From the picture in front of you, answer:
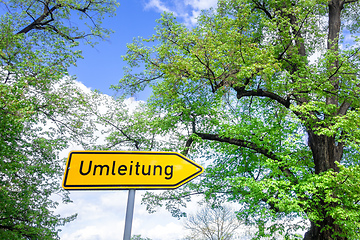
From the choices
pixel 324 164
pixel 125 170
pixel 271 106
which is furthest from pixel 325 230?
pixel 125 170

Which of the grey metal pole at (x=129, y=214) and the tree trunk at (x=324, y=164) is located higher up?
the tree trunk at (x=324, y=164)

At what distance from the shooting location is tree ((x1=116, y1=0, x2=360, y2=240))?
8.05 meters

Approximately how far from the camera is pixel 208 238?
20.6m

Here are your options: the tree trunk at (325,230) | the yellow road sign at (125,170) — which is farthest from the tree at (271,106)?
the yellow road sign at (125,170)

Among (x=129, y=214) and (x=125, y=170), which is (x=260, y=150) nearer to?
(x=125, y=170)

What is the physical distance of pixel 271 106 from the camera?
12531 mm

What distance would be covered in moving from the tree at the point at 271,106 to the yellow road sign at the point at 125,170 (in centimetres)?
597

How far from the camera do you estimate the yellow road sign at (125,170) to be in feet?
8.19

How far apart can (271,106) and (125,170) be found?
1122 cm

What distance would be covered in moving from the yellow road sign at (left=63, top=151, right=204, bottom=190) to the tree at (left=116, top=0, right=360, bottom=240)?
5.97 metres

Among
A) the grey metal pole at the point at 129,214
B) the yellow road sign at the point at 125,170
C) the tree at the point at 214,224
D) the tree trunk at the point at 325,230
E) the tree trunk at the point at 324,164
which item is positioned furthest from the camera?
the tree at the point at 214,224

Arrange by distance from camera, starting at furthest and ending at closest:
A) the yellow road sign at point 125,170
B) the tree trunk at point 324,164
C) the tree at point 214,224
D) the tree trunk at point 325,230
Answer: the tree at point 214,224 < the tree trunk at point 324,164 < the tree trunk at point 325,230 < the yellow road sign at point 125,170

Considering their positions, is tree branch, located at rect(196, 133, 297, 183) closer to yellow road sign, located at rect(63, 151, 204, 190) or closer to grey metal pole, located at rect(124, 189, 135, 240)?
yellow road sign, located at rect(63, 151, 204, 190)

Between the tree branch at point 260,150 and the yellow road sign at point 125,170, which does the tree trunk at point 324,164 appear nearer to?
the tree branch at point 260,150
